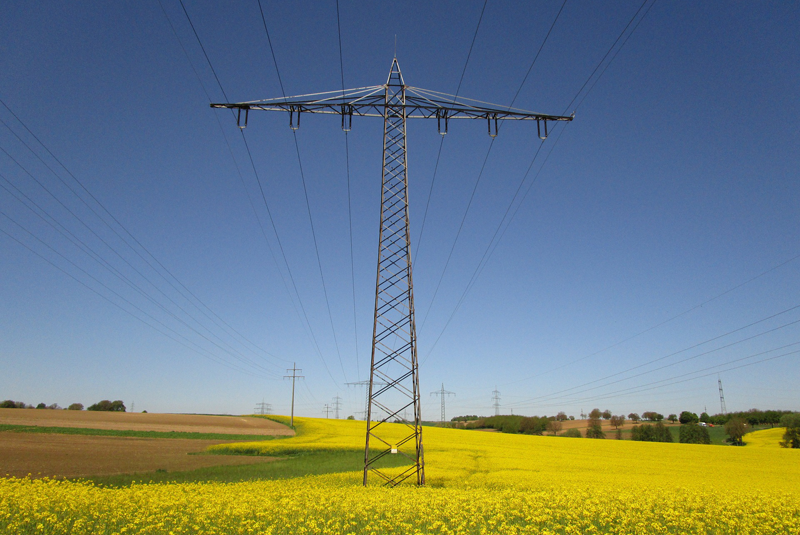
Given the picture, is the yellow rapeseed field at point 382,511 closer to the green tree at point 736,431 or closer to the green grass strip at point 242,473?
the green grass strip at point 242,473

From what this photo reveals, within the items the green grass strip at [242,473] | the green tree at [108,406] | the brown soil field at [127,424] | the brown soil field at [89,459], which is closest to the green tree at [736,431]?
the brown soil field at [127,424]

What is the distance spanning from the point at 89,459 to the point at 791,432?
3951 inches

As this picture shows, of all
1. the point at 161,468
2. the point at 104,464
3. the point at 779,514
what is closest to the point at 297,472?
the point at 161,468

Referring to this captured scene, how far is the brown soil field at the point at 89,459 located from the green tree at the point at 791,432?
3418 inches

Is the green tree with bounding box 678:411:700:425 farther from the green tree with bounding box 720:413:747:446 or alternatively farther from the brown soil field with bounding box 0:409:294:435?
the brown soil field with bounding box 0:409:294:435

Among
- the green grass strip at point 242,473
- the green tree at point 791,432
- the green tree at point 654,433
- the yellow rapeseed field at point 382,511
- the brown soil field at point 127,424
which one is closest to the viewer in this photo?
the yellow rapeseed field at point 382,511

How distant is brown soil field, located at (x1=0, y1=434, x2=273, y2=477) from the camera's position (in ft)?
87.8

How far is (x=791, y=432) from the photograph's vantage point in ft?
241

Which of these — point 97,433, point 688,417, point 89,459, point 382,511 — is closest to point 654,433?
point 688,417

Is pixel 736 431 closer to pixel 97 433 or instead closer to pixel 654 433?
pixel 654 433

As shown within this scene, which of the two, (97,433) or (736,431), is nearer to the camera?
(97,433)

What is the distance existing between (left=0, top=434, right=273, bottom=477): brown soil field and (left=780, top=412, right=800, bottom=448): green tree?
8683 centimetres

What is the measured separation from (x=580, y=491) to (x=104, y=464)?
3131 centimetres

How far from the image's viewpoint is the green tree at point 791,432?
72.0 m
